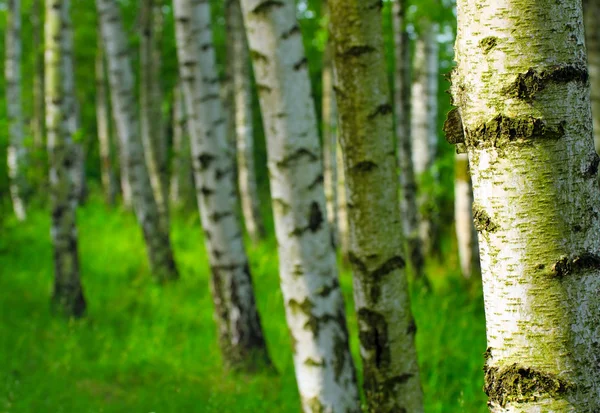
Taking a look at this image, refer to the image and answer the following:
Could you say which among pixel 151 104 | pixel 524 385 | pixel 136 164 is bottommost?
pixel 524 385

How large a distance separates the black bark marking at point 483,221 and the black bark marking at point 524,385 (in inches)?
11.2

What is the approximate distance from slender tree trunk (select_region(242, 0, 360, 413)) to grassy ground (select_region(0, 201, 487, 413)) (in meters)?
0.72

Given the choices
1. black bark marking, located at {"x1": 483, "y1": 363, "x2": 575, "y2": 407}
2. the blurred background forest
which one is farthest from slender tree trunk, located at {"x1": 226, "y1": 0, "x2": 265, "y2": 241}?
black bark marking, located at {"x1": 483, "y1": 363, "x2": 575, "y2": 407}

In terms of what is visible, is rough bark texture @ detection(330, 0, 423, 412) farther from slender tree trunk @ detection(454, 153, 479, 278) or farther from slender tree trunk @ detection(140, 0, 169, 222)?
slender tree trunk @ detection(140, 0, 169, 222)

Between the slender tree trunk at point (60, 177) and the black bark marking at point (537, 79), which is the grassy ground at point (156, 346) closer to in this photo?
the slender tree trunk at point (60, 177)

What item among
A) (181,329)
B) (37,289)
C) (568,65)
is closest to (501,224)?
(568,65)

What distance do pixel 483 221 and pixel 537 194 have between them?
0.41 ft

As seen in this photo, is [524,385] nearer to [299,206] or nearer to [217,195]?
[299,206]

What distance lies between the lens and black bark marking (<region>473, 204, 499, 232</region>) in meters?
1.31

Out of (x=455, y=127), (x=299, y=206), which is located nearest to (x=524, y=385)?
(x=455, y=127)

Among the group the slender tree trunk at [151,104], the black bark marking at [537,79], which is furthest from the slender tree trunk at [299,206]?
the slender tree trunk at [151,104]

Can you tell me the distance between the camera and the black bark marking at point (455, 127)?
57.4 inches

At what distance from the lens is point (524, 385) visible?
1.30 metres

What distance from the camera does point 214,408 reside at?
3.99m
